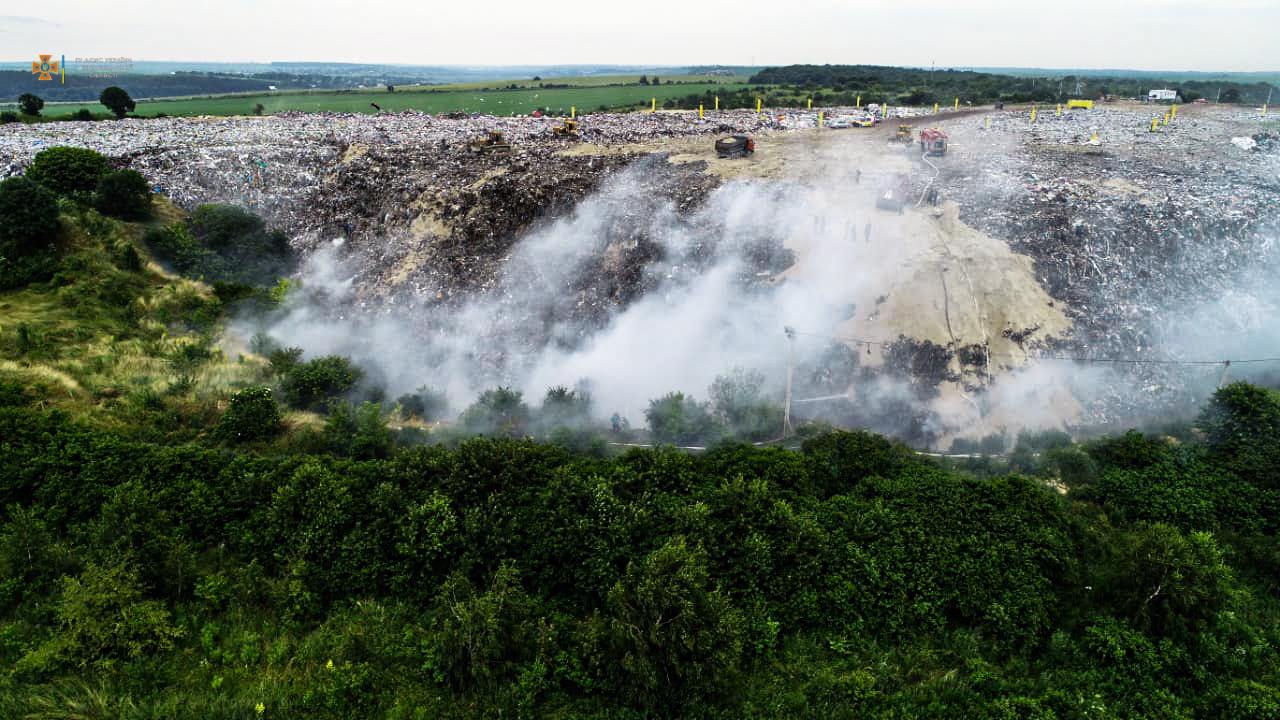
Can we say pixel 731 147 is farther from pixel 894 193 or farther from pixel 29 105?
pixel 29 105

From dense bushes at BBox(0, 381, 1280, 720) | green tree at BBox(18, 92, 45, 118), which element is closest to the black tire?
dense bushes at BBox(0, 381, 1280, 720)

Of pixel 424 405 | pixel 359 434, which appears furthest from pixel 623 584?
pixel 424 405

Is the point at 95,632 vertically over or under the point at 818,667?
over

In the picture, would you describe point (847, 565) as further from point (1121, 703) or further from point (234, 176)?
point (234, 176)

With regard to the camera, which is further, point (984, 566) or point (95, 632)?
point (984, 566)

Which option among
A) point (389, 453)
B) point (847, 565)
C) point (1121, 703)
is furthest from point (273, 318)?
point (1121, 703)
